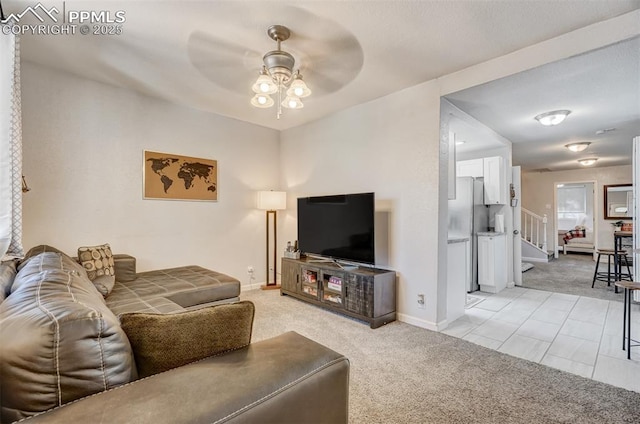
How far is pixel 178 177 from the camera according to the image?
150 inches

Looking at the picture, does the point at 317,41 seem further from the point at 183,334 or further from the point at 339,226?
the point at 183,334

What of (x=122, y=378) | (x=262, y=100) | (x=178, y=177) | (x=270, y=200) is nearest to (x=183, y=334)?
(x=122, y=378)

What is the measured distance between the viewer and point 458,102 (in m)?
3.19

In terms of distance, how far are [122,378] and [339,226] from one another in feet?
9.36

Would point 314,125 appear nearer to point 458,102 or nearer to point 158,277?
point 458,102

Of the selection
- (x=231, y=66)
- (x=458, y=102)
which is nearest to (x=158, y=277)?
(x=231, y=66)

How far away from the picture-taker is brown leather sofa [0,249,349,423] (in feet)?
2.35

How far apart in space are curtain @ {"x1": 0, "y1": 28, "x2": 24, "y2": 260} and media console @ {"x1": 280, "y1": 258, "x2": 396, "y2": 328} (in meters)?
2.61

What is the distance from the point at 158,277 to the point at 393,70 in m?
3.17

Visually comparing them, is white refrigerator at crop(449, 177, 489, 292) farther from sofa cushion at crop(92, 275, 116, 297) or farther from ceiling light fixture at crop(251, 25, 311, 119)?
sofa cushion at crop(92, 275, 116, 297)

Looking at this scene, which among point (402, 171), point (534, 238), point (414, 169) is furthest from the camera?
point (534, 238)

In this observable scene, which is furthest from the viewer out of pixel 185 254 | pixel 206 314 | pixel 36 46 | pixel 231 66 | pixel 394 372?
pixel 185 254

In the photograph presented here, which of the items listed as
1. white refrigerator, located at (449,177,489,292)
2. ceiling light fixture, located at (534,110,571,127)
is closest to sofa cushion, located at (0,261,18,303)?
white refrigerator, located at (449,177,489,292)

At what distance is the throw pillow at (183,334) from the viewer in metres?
0.94
